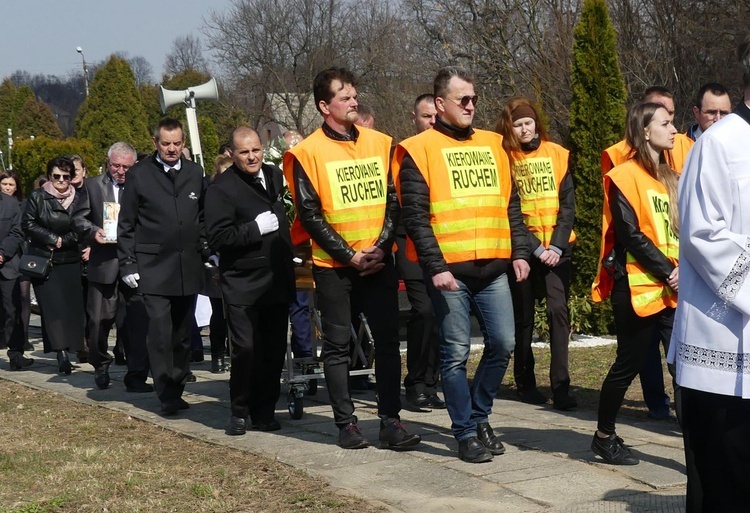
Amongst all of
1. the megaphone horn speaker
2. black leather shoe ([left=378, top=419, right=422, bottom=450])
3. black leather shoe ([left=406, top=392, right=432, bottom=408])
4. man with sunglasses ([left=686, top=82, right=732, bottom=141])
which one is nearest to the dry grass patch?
black leather shoe ([left=378, top=419, right=422, bottom=450])

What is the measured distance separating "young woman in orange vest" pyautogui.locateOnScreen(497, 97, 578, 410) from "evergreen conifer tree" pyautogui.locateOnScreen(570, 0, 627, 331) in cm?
336

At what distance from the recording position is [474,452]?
6434mm

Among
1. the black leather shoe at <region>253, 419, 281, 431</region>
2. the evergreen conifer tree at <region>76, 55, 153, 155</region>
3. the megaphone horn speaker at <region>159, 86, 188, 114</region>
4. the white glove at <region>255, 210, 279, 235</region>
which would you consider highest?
the evergreen conifer tree at <region>76, 55, 153, 155</region>

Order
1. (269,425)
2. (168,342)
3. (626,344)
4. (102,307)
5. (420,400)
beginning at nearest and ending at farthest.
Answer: (626,344) → (269,425) → (420,400) → (168,342) → (102,307)

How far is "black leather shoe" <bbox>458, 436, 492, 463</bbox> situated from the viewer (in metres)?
6.42

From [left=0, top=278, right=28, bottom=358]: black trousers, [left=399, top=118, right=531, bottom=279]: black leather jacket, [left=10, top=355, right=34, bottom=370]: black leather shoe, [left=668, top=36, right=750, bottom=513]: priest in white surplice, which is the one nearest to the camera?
[left=668, top=36, right=750, bottom=513]: priest in white surplice

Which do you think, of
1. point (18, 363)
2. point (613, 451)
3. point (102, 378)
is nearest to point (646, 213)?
point (613, 451)

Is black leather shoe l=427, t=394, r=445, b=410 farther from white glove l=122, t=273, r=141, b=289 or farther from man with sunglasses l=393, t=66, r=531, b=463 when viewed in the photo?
white glove l=122, t=273, r=141, b=289

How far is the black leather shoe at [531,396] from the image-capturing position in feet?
28.0

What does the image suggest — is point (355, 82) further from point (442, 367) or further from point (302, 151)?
point (442, 367)

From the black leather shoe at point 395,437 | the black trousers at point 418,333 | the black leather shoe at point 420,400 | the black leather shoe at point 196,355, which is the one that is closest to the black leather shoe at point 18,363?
the black leather shoe at point 196,355

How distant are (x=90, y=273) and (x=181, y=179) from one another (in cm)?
208

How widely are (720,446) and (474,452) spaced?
264 centimetres

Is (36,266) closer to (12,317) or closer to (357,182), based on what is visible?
(12,317)
